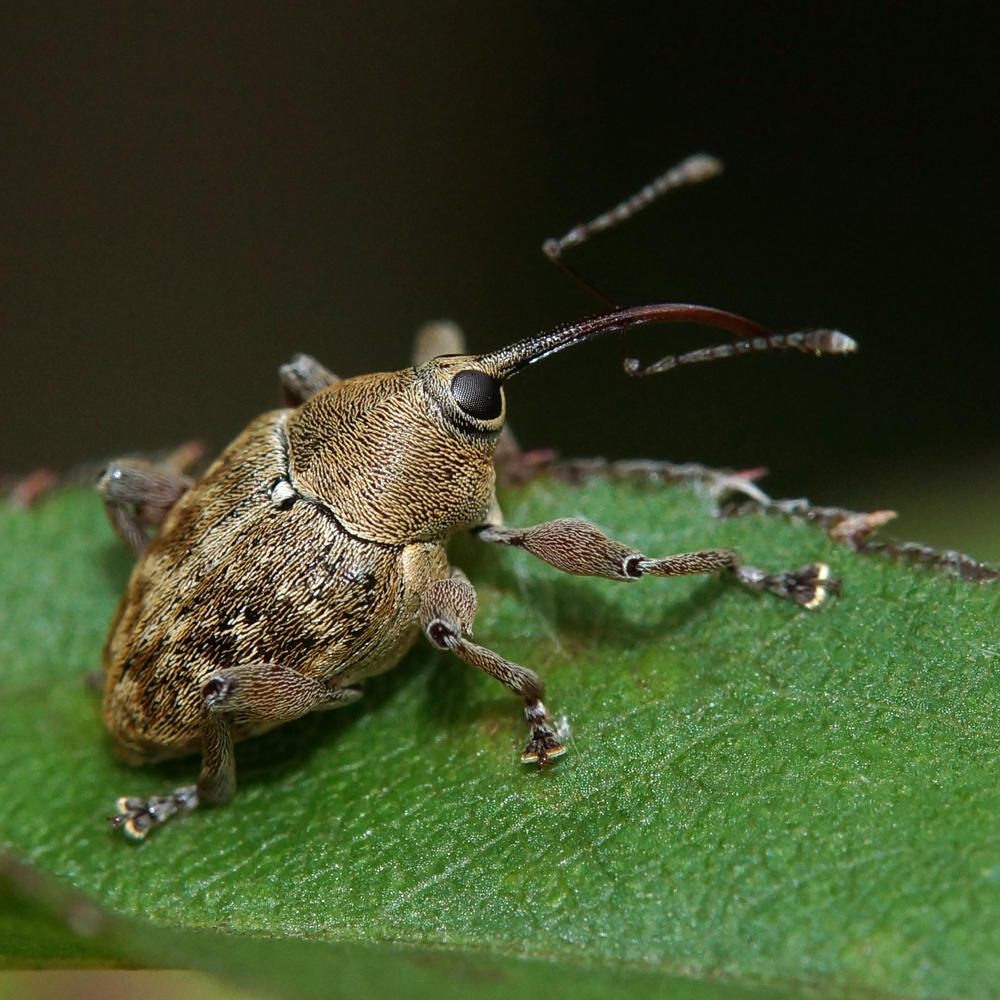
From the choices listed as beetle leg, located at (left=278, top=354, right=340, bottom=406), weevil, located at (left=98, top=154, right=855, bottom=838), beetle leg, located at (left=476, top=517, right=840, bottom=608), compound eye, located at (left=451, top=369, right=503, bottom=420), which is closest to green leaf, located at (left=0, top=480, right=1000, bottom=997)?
beetle leg, located at (left=476, top=517, right=840, bottom=608)

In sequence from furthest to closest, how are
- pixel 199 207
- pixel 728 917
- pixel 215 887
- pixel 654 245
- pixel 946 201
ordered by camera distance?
pixel 199 207
pixel 654 245
pixel 946 201
pixel 215 887
pixel 728 917

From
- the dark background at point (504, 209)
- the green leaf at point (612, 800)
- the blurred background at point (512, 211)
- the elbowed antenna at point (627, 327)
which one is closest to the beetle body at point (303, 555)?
the elbowed antenna at point (627, 327)

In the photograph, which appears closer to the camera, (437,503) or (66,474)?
(437,503)

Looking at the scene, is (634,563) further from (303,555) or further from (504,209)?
(504,209)

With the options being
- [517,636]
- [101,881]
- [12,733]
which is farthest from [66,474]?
[517,636]

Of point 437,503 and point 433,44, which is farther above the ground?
point 433,44

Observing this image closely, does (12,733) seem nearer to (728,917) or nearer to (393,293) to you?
(728,917)

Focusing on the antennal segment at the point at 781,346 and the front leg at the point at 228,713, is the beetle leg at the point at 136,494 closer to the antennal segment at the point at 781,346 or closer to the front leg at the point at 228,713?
the front leg at the point at 228,713
